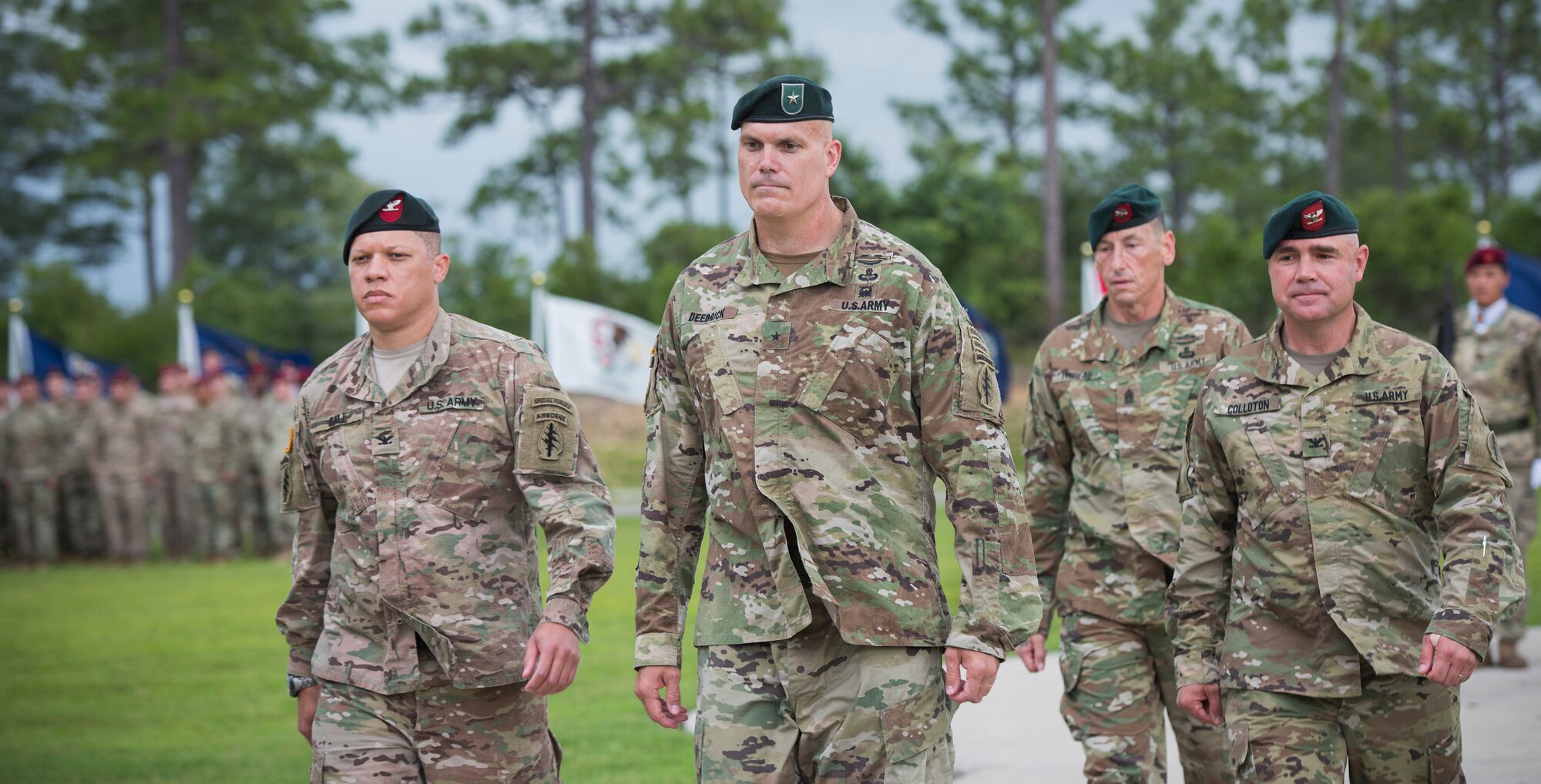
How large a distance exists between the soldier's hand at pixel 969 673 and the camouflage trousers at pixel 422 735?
153cm

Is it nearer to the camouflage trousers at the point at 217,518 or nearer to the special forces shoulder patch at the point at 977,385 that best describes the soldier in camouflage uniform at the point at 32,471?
the camouflage trousers at the point at 217,518

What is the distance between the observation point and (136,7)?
3750 cm

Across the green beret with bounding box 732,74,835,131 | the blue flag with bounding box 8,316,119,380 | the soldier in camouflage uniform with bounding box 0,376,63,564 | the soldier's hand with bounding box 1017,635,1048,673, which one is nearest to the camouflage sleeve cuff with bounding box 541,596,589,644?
the green beret with bounding box 732,74,835,131

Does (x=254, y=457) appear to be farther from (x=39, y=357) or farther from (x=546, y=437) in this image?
(x=546, y=437)

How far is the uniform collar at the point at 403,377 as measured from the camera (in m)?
4.65

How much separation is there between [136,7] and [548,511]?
37.7m

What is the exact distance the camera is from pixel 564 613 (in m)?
4.21

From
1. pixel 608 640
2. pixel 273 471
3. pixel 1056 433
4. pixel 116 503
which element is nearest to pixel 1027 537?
pixel 1056 433

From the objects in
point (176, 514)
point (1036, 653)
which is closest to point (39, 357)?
point (176, 514)

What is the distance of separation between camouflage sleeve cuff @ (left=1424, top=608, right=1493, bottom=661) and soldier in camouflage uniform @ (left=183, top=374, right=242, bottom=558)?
18175 millimetres

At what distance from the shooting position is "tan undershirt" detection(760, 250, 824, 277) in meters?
4.04

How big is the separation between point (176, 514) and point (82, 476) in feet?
5.41

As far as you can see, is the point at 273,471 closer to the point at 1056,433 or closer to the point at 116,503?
the point at 116,503

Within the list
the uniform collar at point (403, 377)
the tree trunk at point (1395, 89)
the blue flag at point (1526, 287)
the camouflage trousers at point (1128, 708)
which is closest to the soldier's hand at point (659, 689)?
the uniform collar at point (403, 377)
